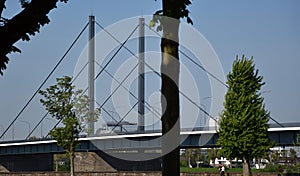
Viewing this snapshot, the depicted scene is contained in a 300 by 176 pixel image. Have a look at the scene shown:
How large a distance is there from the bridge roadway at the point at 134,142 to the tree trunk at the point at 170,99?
5764 cm

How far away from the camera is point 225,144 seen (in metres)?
49.4

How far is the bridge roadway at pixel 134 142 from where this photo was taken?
246 ft

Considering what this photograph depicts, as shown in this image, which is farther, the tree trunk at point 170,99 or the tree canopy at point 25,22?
the tree trunk at point 170,99

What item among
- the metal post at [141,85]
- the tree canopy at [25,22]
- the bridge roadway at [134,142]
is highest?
the metal post at [141,85]

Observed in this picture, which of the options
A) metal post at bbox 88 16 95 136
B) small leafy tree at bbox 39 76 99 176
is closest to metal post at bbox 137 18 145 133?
metal post at bbox 88 16 95 136

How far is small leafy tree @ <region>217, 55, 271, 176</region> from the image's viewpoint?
48.3m

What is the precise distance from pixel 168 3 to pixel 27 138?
104 meters

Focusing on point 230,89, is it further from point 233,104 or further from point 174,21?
point 174,21

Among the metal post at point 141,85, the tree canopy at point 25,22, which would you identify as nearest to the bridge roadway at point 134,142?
the metal post at point 141,85

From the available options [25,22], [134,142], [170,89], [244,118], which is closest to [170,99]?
[170,89]

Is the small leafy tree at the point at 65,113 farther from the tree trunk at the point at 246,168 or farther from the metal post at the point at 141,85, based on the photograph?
the metal post at the point at 141,85

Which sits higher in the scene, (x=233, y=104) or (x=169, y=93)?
(x=233, y=104)

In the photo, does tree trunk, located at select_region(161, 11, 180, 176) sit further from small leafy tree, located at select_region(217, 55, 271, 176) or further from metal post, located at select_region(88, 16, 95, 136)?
metal post, located at select_region(88, 16, 95, 136)

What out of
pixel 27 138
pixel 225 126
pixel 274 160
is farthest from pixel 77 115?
pixel 274 160
